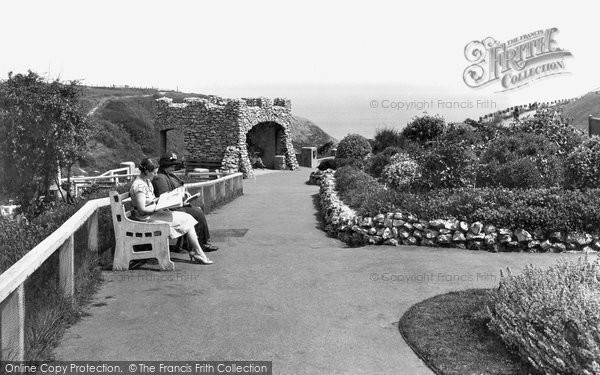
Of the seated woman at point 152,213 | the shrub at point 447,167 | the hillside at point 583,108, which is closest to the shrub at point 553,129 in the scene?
the shrub at point 447,167

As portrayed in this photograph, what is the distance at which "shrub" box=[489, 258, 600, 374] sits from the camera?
15.3 feet

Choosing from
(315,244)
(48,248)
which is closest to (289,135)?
(315,244)

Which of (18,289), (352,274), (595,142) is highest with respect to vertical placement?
(595,142)

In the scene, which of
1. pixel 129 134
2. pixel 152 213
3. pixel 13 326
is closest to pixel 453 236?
pixel 152 213

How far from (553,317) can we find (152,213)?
5.33 meters

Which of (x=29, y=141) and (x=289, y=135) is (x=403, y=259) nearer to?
(x=29, y=141)

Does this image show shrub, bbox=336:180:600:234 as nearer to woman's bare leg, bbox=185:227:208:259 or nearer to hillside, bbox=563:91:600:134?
woman's bare leg, bbox=185:227:208:259

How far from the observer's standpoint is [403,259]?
9.48 meters

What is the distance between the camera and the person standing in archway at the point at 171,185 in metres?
9.06

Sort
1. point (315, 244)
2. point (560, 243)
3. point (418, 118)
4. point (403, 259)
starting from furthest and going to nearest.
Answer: point (418, 118) < point (315, 244) < point (560, 243) < point (403, 259)

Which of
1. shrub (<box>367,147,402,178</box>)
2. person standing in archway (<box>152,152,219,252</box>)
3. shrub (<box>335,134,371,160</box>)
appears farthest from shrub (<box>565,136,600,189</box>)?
shrub (<box>335,134,371,160</box>)

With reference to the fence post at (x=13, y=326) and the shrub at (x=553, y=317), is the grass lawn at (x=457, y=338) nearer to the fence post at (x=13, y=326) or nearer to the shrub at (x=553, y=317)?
the shrub at (x=553, y=317)

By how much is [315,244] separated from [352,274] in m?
2.48

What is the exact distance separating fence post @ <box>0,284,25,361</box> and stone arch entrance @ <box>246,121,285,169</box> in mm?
35198
